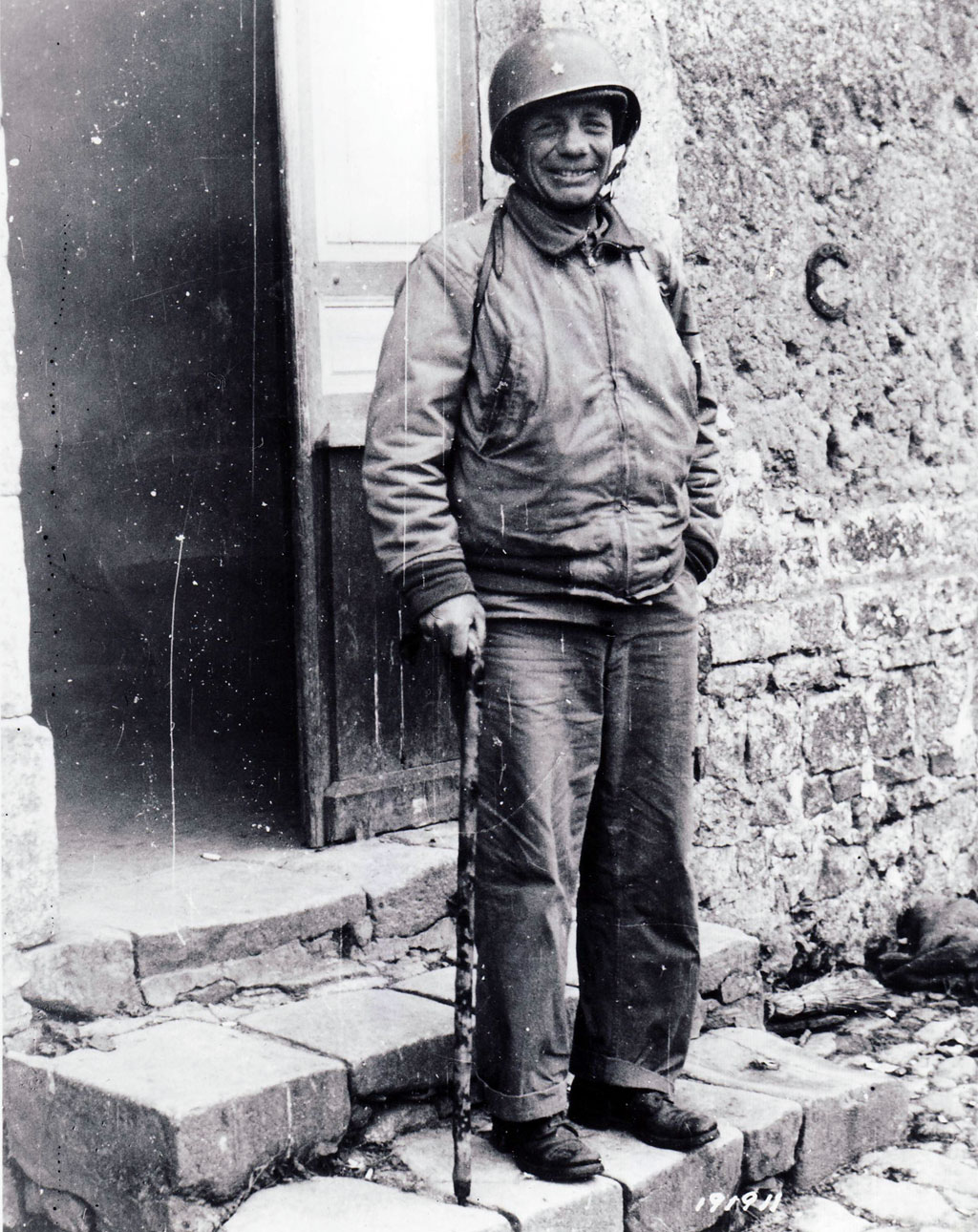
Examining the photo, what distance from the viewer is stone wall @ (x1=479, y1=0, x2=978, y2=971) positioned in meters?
4.73

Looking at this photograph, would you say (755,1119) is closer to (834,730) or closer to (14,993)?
(14,993)

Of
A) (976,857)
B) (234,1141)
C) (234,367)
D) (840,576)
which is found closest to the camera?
(234,1141)

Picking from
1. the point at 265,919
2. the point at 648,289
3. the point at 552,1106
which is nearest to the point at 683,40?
the point at 648,289

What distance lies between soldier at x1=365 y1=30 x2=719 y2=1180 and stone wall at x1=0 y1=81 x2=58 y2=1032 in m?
0.86

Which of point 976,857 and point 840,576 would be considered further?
Answer: point 976,857

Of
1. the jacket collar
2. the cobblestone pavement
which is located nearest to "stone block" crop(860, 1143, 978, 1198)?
the cobblestone pavement

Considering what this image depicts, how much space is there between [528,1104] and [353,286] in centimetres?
232

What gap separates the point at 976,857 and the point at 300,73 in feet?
12.1

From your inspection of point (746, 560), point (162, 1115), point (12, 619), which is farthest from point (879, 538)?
point (162, 1115)

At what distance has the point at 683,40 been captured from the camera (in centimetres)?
465

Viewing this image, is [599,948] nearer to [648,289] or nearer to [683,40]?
[648,289]

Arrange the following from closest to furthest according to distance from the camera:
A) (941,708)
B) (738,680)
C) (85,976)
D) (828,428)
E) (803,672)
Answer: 1. (85,976)
2. (738,680)
3. (803,672)
4. (828,428)
5. (941,708)

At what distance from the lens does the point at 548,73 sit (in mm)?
3100

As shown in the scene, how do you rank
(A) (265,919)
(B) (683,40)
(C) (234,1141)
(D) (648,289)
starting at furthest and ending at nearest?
(B) (683,40), (A) (265,919), (D) (648,289), (C) (234,1141)
